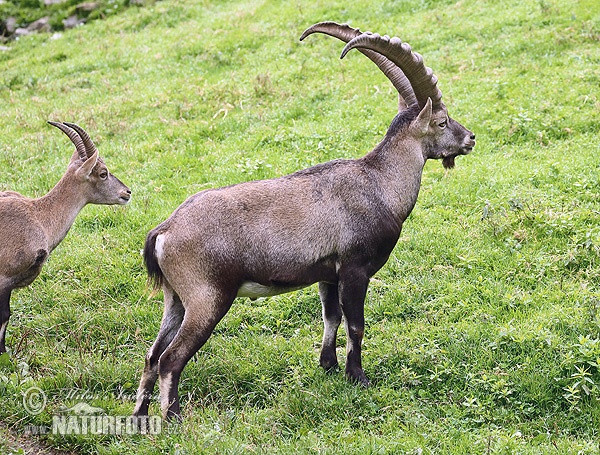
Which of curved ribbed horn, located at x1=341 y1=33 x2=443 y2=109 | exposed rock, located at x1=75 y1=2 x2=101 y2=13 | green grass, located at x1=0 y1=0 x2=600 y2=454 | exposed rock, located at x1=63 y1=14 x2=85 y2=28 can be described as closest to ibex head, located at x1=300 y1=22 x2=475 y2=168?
curved ribbed horn, located at x1=341 y1=33 x2=443 y2=109

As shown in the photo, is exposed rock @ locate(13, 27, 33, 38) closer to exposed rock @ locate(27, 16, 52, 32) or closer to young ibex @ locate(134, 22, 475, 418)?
exposed rock @ locate(27, 16, 52, 32)

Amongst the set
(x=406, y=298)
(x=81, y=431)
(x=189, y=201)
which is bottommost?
(x=406, y=298)

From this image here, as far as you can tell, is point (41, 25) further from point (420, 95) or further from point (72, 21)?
point (420, 95)

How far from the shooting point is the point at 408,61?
7.55 meters

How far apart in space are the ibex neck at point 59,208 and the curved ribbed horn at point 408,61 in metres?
3.68

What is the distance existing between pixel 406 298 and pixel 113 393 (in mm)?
3344

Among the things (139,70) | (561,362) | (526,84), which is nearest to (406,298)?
(561,362)

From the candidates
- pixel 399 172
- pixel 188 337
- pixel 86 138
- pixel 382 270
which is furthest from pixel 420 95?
pixel 86 138

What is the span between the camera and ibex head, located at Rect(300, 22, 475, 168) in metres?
7.57

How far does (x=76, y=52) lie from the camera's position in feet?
62.0

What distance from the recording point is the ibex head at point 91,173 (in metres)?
8.70

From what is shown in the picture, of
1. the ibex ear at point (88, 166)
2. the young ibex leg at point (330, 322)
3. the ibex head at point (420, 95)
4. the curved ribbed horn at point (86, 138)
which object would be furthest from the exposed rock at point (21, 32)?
the young ibex leg at point (330, 322)

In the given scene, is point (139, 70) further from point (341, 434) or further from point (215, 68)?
point (341, 434)

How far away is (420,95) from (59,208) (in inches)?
162
